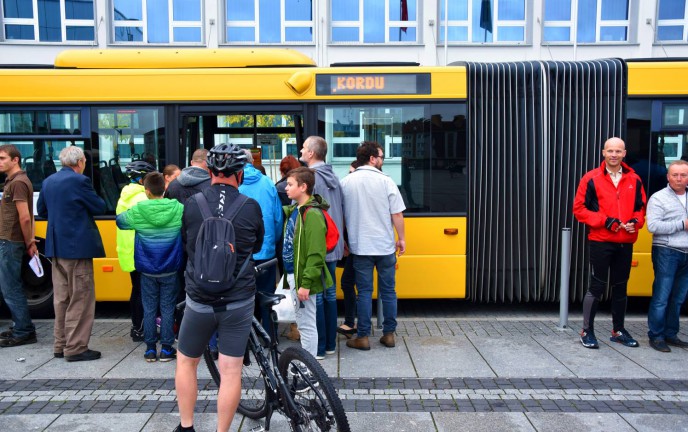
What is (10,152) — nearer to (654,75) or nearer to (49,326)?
(49,326)

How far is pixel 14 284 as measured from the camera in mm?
6047

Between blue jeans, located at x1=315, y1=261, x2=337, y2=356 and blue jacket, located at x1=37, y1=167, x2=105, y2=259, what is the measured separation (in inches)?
81.1

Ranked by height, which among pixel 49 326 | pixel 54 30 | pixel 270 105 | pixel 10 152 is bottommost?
pixel 49 326

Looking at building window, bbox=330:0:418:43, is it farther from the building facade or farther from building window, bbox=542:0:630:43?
building window, bbox=542:0:630:43

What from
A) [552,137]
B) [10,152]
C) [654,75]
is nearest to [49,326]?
[10,152]

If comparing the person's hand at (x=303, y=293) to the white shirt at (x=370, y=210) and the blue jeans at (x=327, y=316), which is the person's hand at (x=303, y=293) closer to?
the blue jeans at (x=327, y=316)

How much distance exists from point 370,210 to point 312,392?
2.62m

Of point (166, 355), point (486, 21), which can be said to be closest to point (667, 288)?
point (166, 355)

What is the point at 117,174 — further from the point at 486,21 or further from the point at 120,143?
the point at 486,21

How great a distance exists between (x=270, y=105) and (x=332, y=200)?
73.3 inches

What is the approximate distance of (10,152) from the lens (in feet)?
19.3

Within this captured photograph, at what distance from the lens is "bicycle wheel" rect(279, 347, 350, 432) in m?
3.23

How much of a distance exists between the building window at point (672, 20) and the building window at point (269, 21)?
11363mm

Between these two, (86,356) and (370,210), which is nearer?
(86,356)
